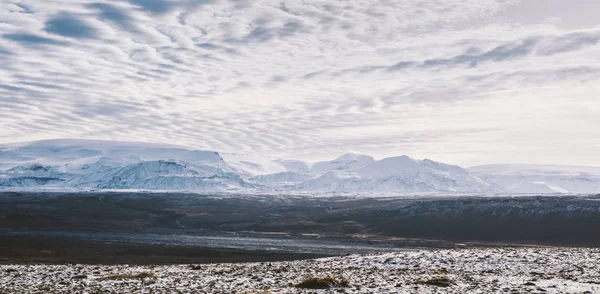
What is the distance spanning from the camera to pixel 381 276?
28.1 m

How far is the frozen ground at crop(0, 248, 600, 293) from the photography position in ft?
76.9

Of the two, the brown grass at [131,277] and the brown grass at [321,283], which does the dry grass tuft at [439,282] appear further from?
the brown grass at [131,277]

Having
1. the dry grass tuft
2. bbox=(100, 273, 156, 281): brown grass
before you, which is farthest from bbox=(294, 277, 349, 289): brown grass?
bbox=(100, 273, 156, 281): brown grass

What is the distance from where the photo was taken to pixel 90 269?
34656 millimetres

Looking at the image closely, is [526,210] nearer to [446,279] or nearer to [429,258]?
[429,258]

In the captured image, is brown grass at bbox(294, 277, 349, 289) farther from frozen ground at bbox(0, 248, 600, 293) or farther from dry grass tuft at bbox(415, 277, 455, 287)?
dry grass tuft at bbox(415, 277, 455, 287)

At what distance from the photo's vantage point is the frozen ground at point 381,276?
2345 cm

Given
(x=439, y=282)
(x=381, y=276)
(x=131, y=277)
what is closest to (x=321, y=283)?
(x=381, y=276)

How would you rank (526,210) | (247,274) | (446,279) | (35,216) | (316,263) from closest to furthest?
(446,279) < (247,274) < (316,263) < (526,210) < (35,216)

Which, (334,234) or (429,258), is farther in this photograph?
(334,234)

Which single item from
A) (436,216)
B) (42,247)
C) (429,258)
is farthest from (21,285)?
(436,216)

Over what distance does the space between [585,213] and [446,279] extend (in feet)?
367

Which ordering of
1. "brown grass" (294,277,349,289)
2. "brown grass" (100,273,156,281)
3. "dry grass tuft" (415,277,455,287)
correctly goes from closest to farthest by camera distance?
"brown grass" (294,277,349,289) → "dry grass tuft" (415,277,455,287) → "brown grass" (100,273,156,281)

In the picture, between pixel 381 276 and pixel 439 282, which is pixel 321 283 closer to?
pixel 381 276
